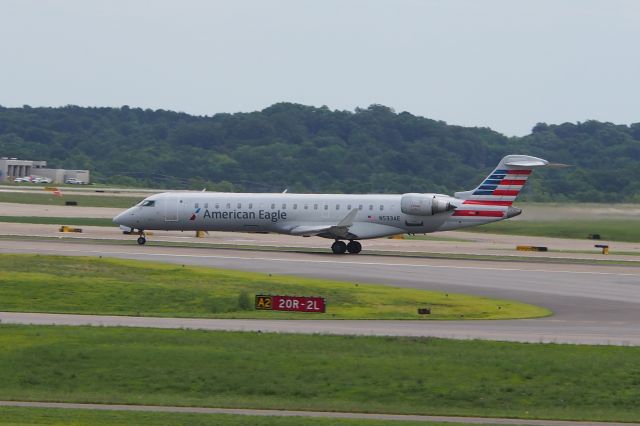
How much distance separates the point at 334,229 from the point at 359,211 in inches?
75.5

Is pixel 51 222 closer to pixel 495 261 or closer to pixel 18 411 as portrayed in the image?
pixel 495 261

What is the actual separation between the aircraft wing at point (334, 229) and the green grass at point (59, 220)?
29.6m

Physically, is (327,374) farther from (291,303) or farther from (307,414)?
(291,303)

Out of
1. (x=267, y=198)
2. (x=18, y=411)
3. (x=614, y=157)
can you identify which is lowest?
(x=18, y=411)

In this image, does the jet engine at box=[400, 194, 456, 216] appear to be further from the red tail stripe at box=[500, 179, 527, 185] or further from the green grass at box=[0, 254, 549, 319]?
the green grass at box=[0, 254, 549, 319]

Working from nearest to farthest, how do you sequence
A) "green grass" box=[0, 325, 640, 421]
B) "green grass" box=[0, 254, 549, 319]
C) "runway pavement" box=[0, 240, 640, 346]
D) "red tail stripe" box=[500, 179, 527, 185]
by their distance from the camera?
"green grass" box=[0, 325, 640, 421]
"runway pavement" box=[0, 240, 640, 346]
"green grass" box=[0, 254, 549, 319]
"red tail stripe" box=[500, 179, 527, 185]

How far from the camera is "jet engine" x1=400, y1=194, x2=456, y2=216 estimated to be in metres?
66.6

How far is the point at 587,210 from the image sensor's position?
80.2 m

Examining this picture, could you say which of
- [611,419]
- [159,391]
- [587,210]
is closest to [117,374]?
[159,391]

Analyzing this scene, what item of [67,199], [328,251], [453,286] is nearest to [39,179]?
[67,199]

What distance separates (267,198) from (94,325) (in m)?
34.9

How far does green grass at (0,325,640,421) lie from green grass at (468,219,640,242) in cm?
5000

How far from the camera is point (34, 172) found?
186500 mm

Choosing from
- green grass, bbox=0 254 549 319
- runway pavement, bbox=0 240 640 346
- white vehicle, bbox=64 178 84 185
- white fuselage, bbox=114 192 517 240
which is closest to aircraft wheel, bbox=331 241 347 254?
white fuselage, bbox=114 192 517 240
